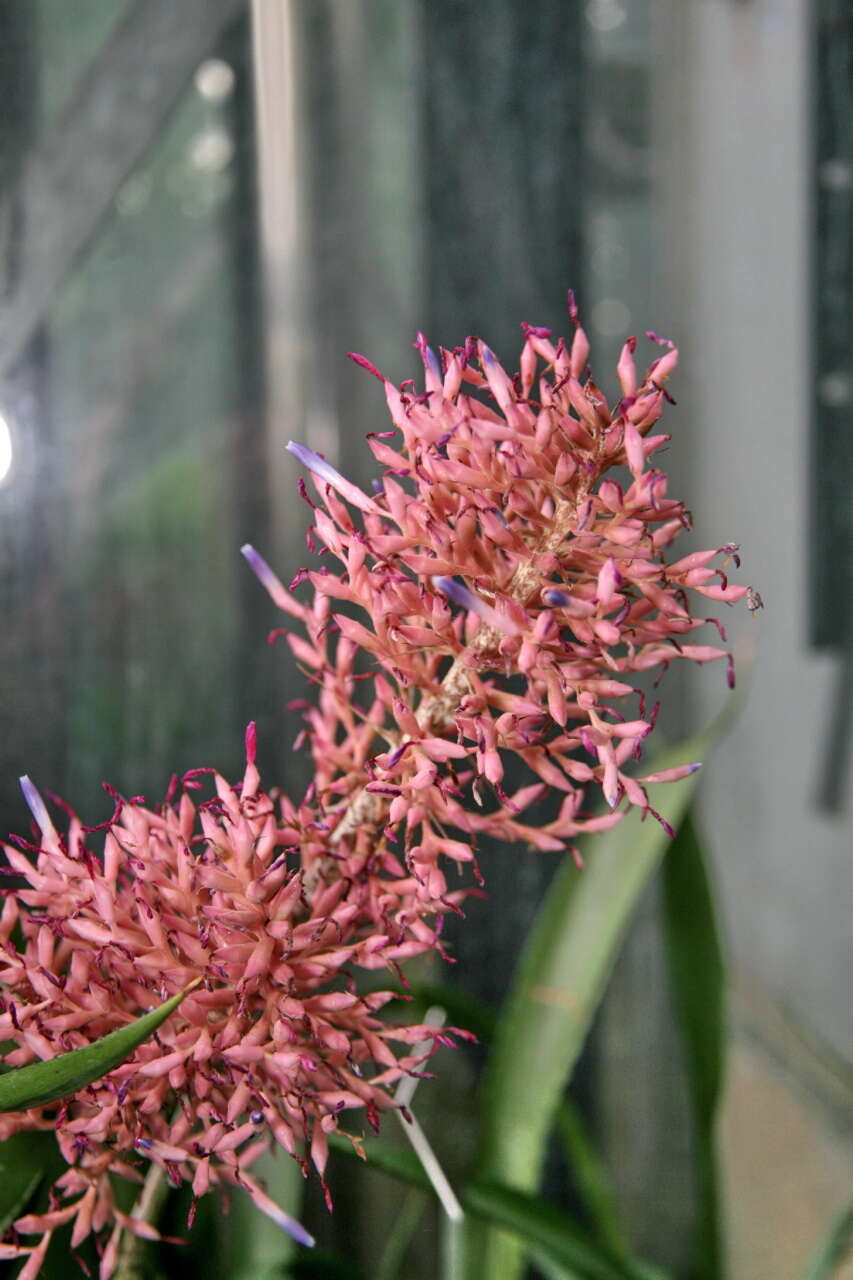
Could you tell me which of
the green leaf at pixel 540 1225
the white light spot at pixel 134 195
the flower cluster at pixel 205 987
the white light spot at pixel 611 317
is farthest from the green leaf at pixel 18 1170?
the white light spot at pixel 611 317

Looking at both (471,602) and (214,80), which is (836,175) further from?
(471,602)

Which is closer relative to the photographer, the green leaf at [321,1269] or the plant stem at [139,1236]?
the plant stem at [139,1236]

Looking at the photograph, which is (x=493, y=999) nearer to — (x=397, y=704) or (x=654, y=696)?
(x=654, y=696)

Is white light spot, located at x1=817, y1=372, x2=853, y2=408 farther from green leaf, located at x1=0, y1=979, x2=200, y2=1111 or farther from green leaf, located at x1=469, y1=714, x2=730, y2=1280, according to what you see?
green leaf, located at x1=0, y1=979, x2=200, y2=1111

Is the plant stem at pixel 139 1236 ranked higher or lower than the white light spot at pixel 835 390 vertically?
lower

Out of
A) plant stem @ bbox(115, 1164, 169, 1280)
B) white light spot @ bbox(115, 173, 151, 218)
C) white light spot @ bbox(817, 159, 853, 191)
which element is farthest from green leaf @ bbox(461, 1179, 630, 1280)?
white light spot @ bbox(817, 159, 853, 191)

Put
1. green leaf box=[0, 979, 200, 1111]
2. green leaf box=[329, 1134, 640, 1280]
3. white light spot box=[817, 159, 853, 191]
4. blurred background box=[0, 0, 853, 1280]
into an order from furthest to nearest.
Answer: white light spot box=[817, 159, 853, 191] → blurred background box=[0, 0, 853, 1280] → green leaf box=[329, 1134, 640, 1280] → green leaf box=[0, 979, 200, 1111]

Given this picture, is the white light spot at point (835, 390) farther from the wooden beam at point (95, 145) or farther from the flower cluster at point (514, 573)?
the flower cluster at point (514, 573)
